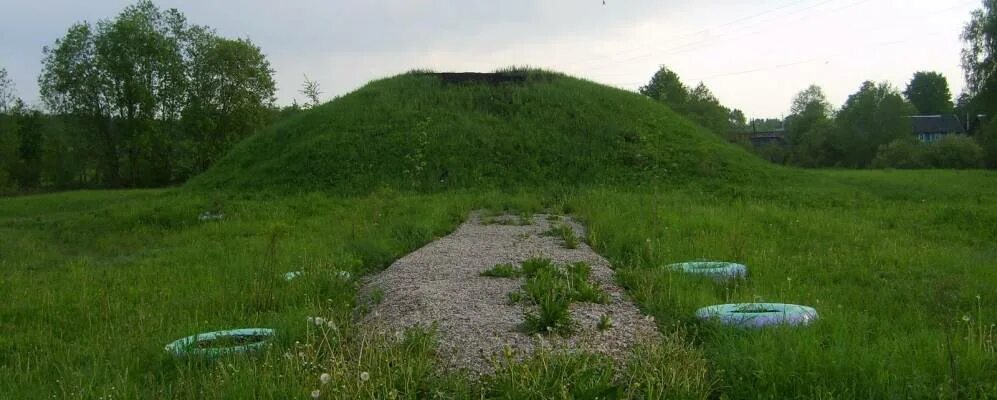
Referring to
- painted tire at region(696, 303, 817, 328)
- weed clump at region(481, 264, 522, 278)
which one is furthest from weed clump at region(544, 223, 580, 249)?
painted tire at region(696, 303, 817, 328)

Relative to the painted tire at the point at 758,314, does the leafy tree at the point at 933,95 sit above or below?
above

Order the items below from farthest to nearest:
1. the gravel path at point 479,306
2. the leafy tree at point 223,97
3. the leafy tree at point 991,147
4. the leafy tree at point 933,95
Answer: the leafy tree at point 933,95, the leafy tree at point 223,97, the leafy tree at point 991,147, the gravel path at point 479,306

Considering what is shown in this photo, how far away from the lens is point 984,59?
3359 cm

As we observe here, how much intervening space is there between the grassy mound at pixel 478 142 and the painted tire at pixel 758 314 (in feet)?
34.8

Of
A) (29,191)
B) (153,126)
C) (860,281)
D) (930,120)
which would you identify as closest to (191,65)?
(153,126)

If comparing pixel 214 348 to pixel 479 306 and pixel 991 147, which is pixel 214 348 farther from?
pixel 991 147

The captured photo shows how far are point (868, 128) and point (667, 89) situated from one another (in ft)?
41.3

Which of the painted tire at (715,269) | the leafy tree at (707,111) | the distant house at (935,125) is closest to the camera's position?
the painted tire at (715,269)

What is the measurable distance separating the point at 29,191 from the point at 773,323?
1657 inches

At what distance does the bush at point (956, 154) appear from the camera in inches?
1260

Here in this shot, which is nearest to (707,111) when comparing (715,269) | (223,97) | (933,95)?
(223,97)

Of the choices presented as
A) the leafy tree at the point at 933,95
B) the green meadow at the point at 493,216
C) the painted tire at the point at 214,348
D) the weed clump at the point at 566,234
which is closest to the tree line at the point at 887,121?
the leafy tree at the point at 933,95

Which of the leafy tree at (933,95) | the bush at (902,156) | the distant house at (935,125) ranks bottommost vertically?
the bush at (902,156)

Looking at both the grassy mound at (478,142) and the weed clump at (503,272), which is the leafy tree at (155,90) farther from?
the weed clump at (503,272)
